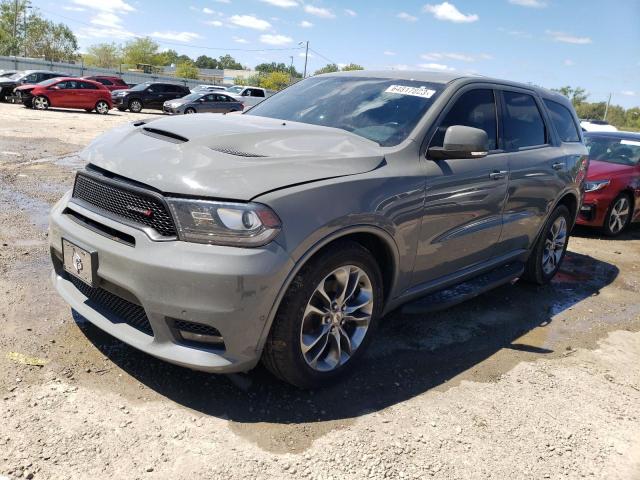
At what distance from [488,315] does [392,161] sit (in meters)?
2.03

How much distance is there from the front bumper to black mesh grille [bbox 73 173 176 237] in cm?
7

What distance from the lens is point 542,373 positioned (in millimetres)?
3717

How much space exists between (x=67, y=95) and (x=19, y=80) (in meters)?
3.65

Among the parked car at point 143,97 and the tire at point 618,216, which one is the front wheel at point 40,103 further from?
the tire at point 618,216

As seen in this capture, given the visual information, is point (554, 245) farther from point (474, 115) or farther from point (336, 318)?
point (336, 318)

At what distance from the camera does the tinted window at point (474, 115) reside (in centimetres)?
372

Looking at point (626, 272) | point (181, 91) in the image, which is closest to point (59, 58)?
point (181, 91)

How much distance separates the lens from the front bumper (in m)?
2.52

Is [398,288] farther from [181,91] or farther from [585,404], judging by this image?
[181,91]

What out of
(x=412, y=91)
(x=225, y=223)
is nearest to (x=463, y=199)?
(x=412, y=91)

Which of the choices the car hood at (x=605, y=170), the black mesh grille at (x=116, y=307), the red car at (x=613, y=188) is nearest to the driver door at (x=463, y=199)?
the black mesh grille at (x=116, y=307)

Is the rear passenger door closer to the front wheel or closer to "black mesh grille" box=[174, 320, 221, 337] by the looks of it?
"black mesh grille" box=[174, 320, 221, 337]

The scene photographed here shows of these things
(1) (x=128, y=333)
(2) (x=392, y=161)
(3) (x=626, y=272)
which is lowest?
(3) (x=626, y=272)

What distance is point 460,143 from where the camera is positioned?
3420 millimetres
